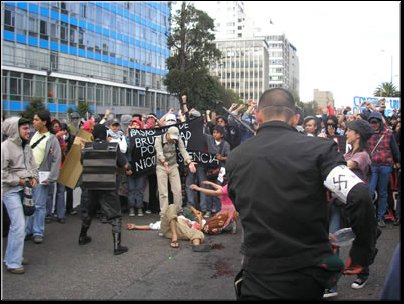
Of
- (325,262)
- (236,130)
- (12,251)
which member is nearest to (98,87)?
(236,130)

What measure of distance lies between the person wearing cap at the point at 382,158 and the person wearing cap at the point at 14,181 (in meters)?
5.59

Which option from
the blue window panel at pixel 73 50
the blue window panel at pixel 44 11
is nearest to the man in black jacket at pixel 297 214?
the blue window panel at pixel 44 11

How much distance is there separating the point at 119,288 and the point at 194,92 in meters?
54.6

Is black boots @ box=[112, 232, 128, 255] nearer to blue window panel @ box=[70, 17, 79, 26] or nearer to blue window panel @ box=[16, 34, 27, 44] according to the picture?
blue window panel @ box=[16, 34, 27, 44]

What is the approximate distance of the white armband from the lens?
236 cm

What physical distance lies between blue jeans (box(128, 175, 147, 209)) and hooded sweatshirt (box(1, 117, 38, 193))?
3.48 meters

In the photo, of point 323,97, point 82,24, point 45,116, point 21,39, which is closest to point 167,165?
point 45,116

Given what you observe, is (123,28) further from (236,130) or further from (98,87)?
(236,130)

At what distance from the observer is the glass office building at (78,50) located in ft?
141

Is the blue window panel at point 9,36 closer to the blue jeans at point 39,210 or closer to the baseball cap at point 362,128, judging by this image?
the blue jeans at point 39,210

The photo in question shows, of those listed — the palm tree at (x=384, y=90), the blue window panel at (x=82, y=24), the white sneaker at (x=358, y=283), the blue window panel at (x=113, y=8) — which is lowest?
the white sneaker at (x=358, y=283)

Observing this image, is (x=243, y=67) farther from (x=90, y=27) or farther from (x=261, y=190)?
(x=261, y=190)

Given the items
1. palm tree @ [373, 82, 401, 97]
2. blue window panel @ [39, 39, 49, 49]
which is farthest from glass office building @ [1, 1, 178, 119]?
palm tree @ [373, 82, 401, 97]

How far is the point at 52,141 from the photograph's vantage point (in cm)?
758
